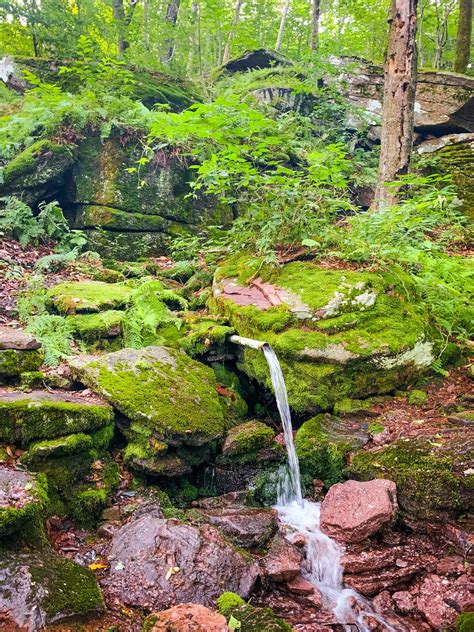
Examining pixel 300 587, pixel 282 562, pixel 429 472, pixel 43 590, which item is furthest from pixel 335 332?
pixel 43 590

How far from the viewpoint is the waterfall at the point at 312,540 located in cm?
345

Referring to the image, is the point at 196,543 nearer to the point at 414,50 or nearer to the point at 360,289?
the point at 360,289

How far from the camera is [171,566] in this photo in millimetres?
3221

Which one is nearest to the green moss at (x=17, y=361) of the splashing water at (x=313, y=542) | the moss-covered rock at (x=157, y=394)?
the moss-covered rock at (x=157, y=394)

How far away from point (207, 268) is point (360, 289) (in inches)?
129

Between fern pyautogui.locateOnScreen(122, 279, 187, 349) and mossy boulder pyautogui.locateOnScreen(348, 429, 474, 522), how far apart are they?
3257 millimetres

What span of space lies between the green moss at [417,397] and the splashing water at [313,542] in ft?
5.07

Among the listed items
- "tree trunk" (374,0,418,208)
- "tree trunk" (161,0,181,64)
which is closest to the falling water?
"tree trunk" (374,0,418,208)

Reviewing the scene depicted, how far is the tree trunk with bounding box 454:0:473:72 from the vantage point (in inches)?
577

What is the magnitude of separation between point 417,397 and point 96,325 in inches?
171

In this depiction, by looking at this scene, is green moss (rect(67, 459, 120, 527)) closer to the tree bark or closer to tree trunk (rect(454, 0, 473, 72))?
the tree bark

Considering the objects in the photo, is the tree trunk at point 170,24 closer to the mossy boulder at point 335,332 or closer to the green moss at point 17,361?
the mossy boulder at point 335,332

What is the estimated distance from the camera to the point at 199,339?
5934 mm

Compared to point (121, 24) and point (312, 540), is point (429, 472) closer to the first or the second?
point (312, 540)
